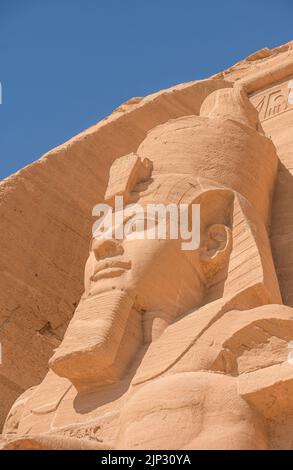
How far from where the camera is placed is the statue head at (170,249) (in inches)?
192

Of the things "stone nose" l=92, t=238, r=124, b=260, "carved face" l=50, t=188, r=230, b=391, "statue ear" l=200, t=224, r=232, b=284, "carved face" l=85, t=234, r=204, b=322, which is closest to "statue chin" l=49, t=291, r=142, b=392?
"carved face" l=50, t=188, r=230, b=391

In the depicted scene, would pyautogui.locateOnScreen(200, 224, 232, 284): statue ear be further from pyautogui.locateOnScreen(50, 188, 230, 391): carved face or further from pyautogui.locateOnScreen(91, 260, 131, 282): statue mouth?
pyautogui.locateOnScreen(91, 260, 131, 282): statue mouth

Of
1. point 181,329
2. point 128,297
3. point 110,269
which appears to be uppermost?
point 110,269

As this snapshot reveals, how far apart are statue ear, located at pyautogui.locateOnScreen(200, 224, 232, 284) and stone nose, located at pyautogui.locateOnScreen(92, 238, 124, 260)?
1.65ft

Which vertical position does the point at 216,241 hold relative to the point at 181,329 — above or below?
above

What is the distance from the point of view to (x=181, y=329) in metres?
4.81

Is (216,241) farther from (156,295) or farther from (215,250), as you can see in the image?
(156,295)

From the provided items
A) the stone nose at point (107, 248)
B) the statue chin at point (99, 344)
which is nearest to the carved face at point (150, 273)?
the stone nose at point (107, 248)

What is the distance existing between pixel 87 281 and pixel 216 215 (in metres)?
0.89

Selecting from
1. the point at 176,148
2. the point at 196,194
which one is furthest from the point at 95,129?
the point at 196,194

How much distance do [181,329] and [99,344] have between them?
1.45ft

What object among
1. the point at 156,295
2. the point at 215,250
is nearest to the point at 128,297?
the point at 156,295

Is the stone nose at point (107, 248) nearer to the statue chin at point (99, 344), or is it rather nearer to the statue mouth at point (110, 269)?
the statue mouth at point (110, 269)
